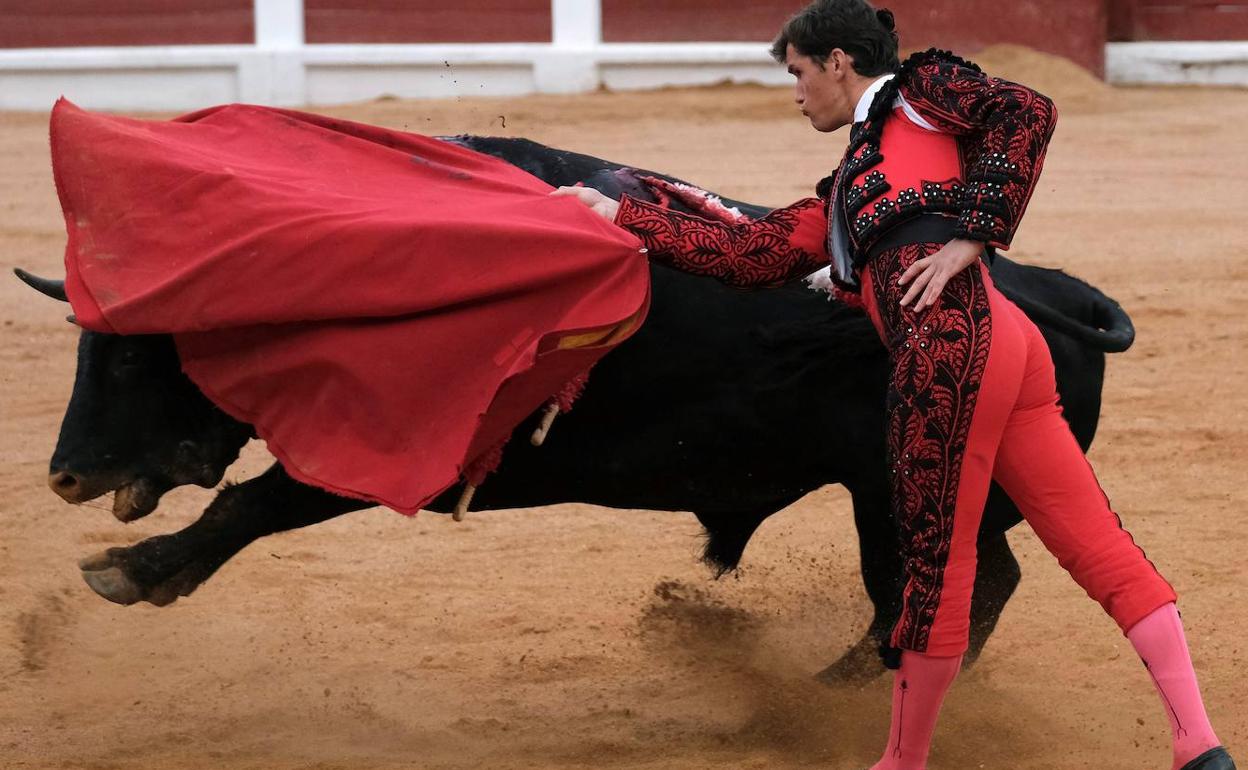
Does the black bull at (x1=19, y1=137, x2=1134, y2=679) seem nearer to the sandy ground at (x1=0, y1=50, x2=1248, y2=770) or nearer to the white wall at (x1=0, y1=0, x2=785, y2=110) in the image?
the sandy ground at (x1=0, y1=50, x2=1248, y2=770)

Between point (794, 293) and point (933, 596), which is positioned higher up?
point (794, 293)

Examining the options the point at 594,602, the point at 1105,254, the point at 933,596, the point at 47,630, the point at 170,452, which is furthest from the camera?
the point at 1105,254

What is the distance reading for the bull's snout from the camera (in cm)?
290

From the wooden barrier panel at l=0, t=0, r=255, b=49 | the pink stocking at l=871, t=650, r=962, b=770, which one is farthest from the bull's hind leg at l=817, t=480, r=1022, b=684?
the wooden barrier panel at l=0, t=0, r=255, b=49

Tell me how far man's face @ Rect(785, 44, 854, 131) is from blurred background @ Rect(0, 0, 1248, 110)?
8.97m

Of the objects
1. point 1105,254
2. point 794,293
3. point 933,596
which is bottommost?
point 1105,254

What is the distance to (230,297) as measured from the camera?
8.70 feet

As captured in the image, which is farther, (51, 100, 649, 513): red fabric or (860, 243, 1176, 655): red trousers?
(51, 100, 649, 513): red fabric

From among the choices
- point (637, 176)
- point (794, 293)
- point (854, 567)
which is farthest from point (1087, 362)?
point (854, 567)

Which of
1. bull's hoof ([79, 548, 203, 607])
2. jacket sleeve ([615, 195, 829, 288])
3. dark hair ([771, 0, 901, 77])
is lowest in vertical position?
bull's hoof ([79, 548, 203, 607])

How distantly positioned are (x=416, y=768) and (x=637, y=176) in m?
1.12

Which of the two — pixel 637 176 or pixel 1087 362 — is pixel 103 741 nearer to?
pixel 637 176

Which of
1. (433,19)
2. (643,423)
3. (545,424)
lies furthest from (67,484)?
(433,19)

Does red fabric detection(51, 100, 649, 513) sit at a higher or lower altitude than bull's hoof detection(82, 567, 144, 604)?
higher
